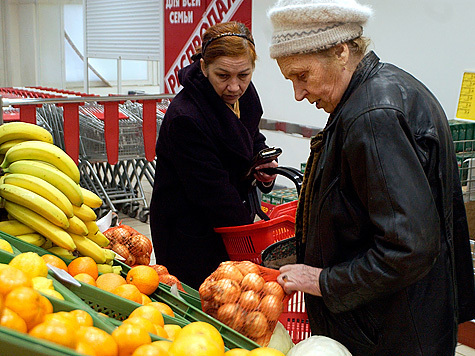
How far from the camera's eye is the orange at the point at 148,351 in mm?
1107

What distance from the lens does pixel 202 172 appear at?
237 centimetres

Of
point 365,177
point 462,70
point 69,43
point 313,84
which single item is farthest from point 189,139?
point 69,43

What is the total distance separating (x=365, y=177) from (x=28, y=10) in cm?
A: 1407

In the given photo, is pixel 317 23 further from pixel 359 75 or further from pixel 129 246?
pixel 129 246

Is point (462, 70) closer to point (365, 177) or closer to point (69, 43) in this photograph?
point (365, 177)

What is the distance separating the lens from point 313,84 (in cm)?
158

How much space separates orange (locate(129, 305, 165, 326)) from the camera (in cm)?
143

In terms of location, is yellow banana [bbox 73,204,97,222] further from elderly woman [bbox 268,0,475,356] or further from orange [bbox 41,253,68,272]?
elderly woman [bbox 268,0,475,356]

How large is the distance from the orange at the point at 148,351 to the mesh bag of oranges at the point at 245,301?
48 cm

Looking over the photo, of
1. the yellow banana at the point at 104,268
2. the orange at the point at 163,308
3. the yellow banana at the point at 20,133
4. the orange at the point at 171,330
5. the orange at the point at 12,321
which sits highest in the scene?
the yellow banana at the point at 20,133

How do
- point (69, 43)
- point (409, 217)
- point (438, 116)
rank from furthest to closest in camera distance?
point (69, 43) < point (438, 116) < point (409, 217)

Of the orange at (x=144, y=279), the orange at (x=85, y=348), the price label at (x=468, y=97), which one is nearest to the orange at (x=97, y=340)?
the orange at (x=85, y=348)

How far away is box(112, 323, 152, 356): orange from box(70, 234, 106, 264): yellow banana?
0.72 metres

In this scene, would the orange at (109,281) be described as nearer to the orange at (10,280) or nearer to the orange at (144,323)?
the orange at (144,323)
